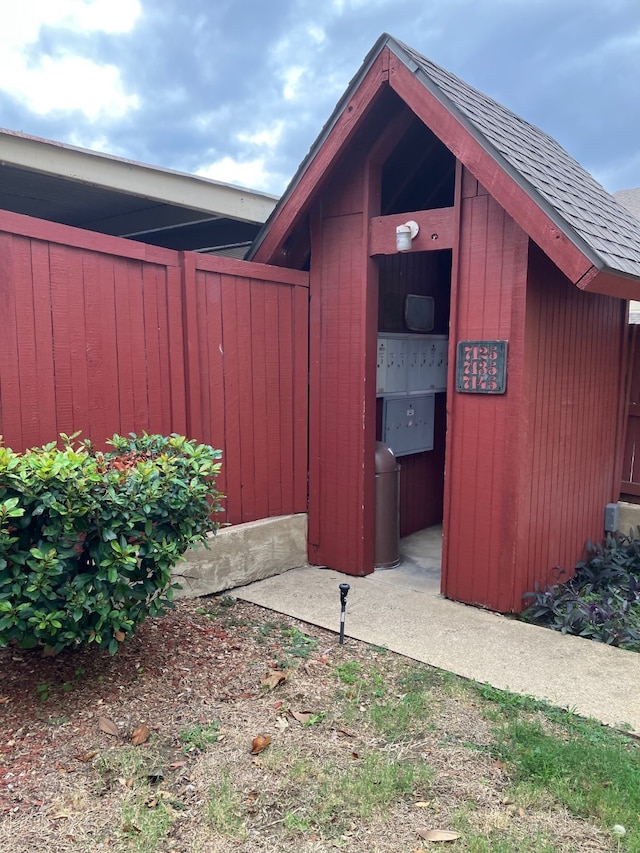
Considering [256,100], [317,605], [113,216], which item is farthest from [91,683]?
[256,100]

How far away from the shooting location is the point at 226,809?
2.27 m

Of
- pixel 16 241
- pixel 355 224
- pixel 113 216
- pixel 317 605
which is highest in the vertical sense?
pixel 113 216

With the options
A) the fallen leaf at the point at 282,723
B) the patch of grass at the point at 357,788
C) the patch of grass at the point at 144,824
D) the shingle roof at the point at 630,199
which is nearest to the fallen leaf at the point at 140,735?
the patch of grass at the point at 144,824

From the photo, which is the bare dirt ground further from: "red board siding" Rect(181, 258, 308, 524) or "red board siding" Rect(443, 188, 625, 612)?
"red board siding" Rect(181, 258, 308, 524)

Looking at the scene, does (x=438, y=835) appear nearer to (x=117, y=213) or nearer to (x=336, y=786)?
(x=336, y=786)

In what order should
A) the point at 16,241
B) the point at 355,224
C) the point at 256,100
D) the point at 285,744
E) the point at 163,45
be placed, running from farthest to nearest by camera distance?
the point at 256,100 < the point at 163,45 < the point at 355,224 < the point at 16,241 < the point at 285,744

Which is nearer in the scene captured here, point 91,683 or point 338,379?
point 91,683

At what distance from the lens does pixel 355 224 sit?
4691mm

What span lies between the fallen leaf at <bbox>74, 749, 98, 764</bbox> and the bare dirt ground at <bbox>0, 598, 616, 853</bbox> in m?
0.01

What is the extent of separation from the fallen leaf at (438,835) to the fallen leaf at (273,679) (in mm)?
1148

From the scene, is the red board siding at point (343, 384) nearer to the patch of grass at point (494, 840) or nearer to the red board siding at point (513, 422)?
the red board siding at point (513, 422)

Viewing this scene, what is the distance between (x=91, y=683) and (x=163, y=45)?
2240 inches

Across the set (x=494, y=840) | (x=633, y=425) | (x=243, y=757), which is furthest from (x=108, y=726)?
(x=633, y=425)

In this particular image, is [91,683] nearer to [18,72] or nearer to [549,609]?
[549,609]
